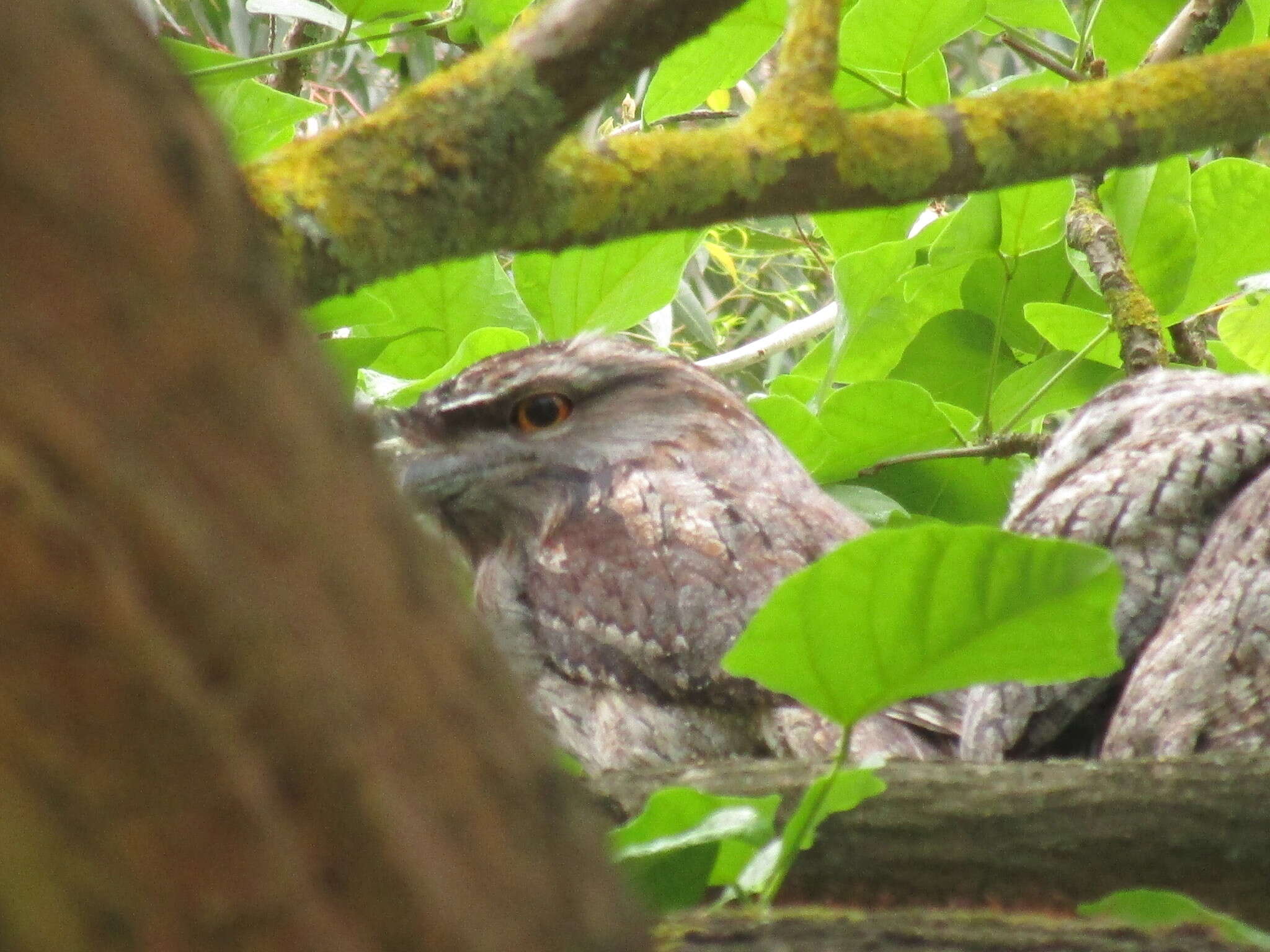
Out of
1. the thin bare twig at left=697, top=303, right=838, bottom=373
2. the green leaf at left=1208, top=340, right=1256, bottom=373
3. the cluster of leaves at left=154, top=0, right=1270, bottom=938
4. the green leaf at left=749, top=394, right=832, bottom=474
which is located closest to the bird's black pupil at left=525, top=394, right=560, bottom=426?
the cluster of leaves at left=154, top=0, right=1270, bottom=938

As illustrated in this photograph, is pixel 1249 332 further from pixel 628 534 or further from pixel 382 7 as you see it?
pixel 382 7

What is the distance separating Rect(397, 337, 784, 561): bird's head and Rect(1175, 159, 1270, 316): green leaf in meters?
0.73

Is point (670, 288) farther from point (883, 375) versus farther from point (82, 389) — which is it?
point (82, 389)

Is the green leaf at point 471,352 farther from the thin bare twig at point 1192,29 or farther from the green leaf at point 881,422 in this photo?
the thin bare twig at point 1192,29

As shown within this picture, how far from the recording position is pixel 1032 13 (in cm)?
222

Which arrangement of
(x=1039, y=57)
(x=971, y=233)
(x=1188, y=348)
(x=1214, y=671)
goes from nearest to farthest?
(x=1214, y=671)
(x=971, y=233)
(x=1039, y=57)
(x=1188, y=348)

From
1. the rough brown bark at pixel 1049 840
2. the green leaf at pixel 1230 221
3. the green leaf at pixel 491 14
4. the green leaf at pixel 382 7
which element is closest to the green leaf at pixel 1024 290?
the green leaf at pixel 1230 221

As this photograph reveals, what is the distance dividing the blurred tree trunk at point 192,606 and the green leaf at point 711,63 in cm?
151

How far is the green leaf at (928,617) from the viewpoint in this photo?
0.86 meters

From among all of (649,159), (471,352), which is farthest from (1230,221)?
(649,159)

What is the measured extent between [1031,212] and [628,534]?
2.46 feet

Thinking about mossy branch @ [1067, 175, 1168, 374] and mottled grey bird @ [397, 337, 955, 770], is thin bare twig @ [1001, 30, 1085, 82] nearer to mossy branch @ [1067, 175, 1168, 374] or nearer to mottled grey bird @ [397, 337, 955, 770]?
mossy branch @ [1067, 175, 1168, 374]

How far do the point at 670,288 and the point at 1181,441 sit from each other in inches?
29.6

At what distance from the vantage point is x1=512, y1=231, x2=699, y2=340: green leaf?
7.02 feet
